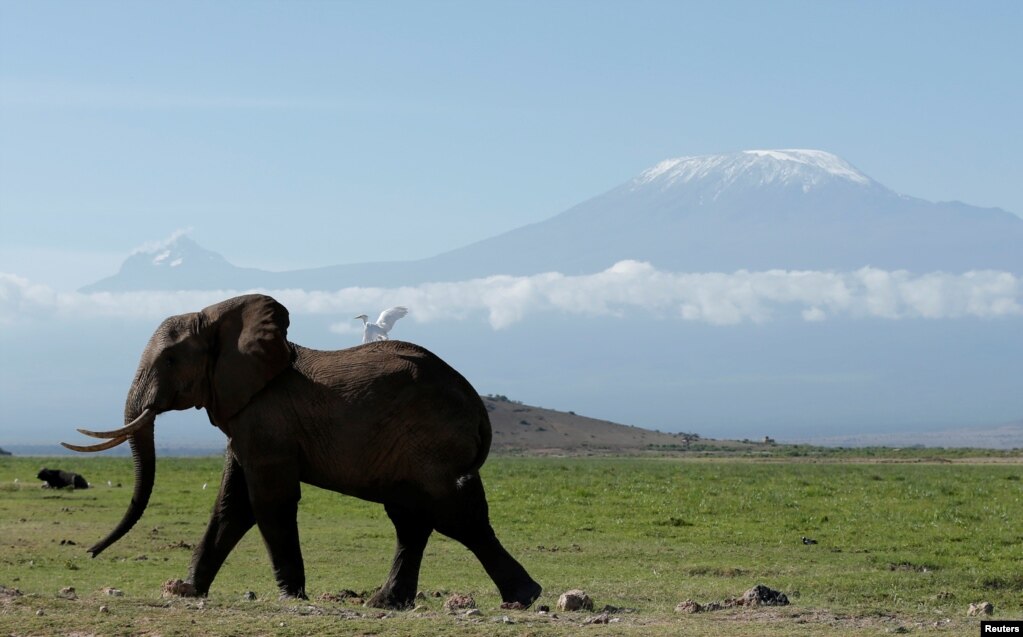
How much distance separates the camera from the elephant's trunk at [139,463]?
1404cm

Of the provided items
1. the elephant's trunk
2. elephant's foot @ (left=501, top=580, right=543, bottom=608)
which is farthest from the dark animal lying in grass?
elephant's foot @ (left=501, top=580, right=543, bottom=608)

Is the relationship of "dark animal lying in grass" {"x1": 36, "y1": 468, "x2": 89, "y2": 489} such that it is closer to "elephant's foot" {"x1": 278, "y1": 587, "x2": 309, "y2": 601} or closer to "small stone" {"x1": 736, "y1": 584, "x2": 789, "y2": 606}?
"elephant's foot" {"x1": 278, "y1": 587, "x2": 309, "y2": 601}

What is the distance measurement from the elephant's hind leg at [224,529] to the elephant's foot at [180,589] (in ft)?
0.32

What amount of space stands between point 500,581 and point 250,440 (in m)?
2.78

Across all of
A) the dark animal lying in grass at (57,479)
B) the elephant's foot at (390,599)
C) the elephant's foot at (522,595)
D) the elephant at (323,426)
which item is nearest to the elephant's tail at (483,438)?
the elephant at (323,426)

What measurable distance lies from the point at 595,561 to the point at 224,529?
723 cm

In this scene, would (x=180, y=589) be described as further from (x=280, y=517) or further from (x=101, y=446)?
(x=101, y=446)

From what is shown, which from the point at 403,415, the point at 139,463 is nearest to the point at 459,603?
the point at 403,415

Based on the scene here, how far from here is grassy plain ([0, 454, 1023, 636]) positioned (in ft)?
38.7

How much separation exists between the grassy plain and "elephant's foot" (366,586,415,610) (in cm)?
32

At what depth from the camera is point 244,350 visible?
13953 millimetres

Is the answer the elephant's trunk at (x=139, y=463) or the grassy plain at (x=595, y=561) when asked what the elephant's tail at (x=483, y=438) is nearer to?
the grassy plain at (x=595, y=561)

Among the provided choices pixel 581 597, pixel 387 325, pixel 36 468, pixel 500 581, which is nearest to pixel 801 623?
pixel 581 597

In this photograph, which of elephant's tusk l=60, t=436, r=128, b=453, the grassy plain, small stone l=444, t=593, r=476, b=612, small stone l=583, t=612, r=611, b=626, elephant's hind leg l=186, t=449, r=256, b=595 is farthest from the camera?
elephant's hind leg l=186, t=449, r=256, b=595
